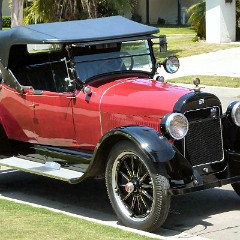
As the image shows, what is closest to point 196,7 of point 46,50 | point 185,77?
point 185,77

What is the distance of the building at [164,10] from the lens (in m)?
47.8

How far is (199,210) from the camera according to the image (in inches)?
320

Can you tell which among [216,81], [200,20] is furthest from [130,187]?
[200,20]

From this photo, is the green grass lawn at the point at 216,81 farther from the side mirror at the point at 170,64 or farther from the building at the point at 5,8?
the building at the point at 5,8

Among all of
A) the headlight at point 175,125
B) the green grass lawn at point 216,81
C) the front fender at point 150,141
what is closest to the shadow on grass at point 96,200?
the front fender at point 150,141

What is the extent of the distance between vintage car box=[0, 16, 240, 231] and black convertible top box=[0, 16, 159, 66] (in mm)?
12

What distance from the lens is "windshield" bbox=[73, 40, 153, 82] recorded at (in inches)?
334

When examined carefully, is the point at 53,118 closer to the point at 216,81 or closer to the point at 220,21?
the point at 216,81

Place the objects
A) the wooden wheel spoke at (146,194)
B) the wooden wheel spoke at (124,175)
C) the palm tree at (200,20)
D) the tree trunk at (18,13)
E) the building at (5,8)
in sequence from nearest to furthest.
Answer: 1. the wooden wheel spoke at (146,194)
2. the wooden wheel spoke at (124,175)
3. the tree trunk at (18,13)
4. the palm tree at (200,20)
5. the building at (5,8)

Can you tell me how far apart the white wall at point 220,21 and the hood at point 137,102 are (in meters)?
22.6

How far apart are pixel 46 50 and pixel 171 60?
1529 millimetres

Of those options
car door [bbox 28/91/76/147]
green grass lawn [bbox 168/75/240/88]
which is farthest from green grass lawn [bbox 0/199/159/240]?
green grass lawn [bbox 168/75/240/88]

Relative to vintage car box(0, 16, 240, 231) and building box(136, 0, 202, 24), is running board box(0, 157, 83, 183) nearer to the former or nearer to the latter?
vintage car box(0, 16, 240, 231)

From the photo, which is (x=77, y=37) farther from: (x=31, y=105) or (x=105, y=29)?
(x=31, y=105)
